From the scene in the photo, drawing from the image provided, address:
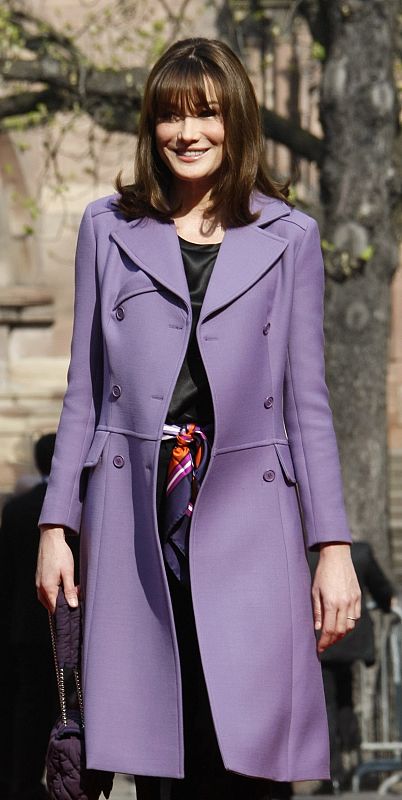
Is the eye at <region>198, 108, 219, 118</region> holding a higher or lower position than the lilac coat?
higher

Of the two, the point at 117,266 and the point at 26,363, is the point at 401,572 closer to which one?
the point at 26,363

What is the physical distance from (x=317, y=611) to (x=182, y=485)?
38 centimetres

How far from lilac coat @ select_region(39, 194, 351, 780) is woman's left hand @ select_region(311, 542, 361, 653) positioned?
30mm

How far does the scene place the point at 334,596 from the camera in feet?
11.5

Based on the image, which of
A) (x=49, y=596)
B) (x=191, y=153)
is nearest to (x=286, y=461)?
(x=49, y=596)

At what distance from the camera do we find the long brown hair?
11.7 ft

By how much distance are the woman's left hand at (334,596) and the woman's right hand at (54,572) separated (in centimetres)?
49

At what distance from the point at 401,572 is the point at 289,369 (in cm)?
1229

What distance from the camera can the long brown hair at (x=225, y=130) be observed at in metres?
3.56

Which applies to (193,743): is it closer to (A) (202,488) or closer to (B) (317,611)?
(B) (317,611)

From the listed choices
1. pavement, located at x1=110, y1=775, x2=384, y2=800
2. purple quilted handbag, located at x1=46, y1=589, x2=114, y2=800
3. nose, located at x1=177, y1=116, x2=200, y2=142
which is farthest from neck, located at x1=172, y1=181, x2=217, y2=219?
pavement, located at x1=110, y1=775, x2=384, y2=800

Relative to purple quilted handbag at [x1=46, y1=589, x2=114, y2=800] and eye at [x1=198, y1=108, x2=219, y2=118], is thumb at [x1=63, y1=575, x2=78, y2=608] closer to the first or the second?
purple quilted handbag at [x1=46, y1=589, x2=114, y2=800]

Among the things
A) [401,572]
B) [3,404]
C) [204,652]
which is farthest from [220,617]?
[3,404]

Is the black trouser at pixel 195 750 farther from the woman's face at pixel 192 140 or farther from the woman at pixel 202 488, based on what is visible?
the woman's face at pixel 192 140
